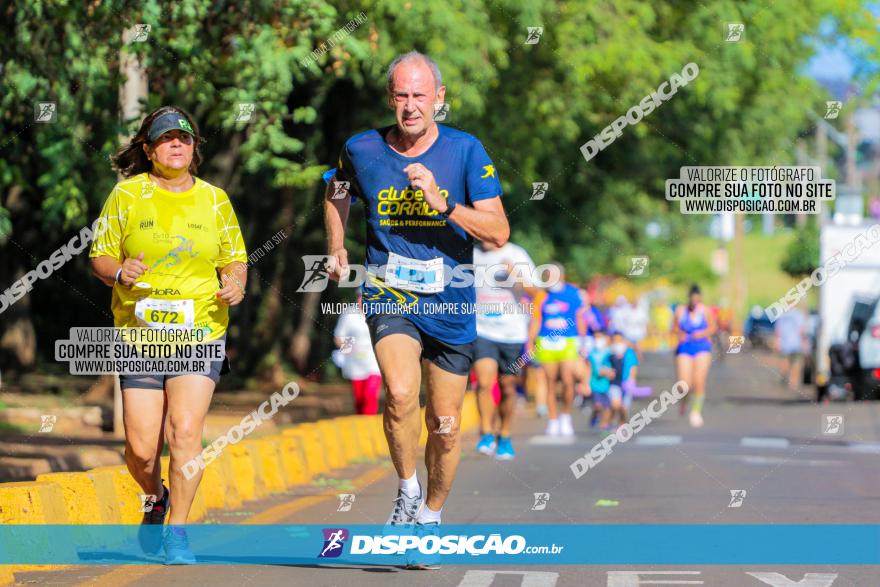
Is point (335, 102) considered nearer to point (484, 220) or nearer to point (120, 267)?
point (120, 267)

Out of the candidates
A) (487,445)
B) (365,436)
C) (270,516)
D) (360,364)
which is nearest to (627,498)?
(270,516)

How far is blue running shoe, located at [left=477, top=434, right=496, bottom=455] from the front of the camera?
15.9 meters

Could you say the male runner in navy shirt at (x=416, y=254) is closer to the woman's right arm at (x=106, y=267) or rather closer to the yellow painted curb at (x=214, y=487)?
the woman's right arm at (x=106, y=267)

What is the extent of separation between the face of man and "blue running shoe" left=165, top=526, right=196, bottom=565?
2.02m

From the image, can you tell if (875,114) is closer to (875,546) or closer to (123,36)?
(123,36)

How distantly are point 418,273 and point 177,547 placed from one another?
164cm

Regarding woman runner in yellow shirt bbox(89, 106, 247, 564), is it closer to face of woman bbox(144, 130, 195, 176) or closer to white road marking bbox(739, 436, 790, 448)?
face of woman bbox(144, 130, 195, 176)

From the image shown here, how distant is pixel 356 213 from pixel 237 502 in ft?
55.8

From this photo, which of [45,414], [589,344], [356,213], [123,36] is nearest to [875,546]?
[123,36]

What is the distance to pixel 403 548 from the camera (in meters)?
8.11

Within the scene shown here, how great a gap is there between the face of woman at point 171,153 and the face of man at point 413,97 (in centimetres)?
101

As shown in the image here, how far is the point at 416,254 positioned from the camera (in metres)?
7.82

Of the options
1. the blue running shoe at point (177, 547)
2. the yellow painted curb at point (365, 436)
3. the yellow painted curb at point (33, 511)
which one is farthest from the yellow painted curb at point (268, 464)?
the blue running shoe at point (177, 547)

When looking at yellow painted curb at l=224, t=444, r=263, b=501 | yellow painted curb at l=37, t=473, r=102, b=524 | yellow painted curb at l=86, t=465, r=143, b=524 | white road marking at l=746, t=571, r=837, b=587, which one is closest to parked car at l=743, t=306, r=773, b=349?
yellow painted curb at l=224, t=444, r=263, b=501
